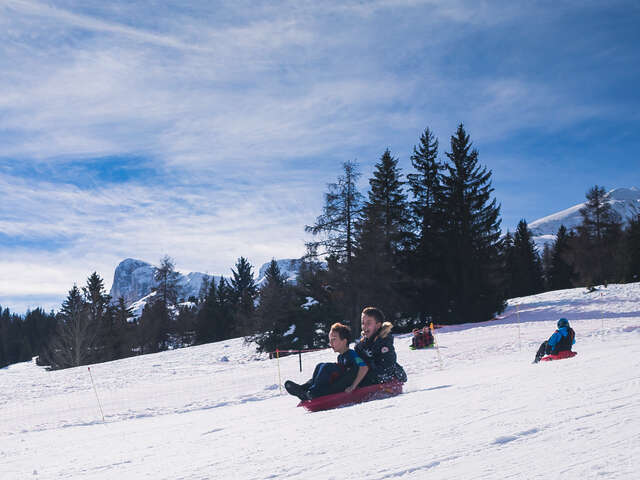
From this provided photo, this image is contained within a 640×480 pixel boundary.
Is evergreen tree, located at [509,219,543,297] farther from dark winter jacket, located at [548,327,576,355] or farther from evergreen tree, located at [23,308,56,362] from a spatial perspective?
evergreen tree, located at [23,308,56,362]

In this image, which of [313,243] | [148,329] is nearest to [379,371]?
[313,243]

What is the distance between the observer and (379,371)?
6816 mm

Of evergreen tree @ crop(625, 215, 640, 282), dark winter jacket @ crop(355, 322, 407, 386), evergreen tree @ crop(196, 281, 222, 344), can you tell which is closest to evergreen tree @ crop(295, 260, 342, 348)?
dark winter jacket @ crop(355, 322, 407, 386)

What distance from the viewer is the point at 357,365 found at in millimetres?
6484

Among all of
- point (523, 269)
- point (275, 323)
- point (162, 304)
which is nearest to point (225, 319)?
point (162, 304)

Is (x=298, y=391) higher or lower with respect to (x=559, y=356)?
higher

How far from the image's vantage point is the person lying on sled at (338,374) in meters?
6.44

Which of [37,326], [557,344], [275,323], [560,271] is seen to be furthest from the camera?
→ [37,326]

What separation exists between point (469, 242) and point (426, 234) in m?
2.95

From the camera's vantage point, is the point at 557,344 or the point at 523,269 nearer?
the point at 557,344

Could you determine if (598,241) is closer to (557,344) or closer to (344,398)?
(557,344)

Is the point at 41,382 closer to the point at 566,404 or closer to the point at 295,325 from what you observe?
the point at 295,325

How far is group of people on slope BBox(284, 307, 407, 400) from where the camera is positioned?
647 cm

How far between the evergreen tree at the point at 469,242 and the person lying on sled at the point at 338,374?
27136 mm
